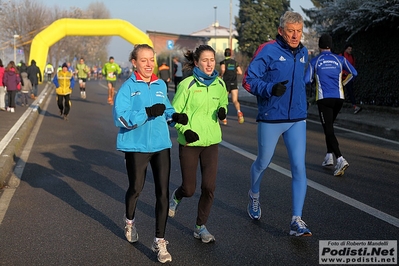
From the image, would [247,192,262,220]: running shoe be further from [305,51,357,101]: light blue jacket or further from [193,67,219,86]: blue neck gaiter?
[305,51,357,101]: light blue jacket

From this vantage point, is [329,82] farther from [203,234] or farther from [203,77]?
[203,234]

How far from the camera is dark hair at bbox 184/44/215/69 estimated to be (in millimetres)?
5504

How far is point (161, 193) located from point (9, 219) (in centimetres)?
210

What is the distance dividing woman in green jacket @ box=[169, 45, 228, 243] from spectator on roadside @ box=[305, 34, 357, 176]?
331 cm

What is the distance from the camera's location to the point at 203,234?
5430 millimetres

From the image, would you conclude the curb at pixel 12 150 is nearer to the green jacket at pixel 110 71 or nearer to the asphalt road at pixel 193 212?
the asphalt road at pixel 193 212

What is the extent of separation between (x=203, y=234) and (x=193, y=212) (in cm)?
113

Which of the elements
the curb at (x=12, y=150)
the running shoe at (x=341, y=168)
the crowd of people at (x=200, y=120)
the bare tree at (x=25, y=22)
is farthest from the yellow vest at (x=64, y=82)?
the bare tree at (x=25, y=22)

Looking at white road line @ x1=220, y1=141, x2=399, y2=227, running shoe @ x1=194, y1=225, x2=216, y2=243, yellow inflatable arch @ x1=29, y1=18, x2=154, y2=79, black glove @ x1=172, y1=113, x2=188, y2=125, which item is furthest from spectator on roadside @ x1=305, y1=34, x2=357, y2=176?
yellow inflatable arch @ x1=29, y1=18, x2=154, y2=79

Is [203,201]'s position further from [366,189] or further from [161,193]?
[366,189]

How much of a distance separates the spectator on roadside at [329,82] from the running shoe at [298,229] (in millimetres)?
3175

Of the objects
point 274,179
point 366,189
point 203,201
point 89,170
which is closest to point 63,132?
point 89,170

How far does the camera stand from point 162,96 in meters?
5.18

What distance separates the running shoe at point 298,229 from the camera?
215 inches
